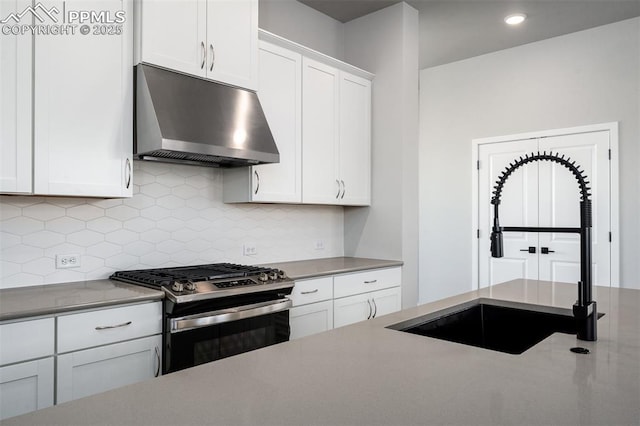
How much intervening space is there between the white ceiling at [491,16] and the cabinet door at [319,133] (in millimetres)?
745

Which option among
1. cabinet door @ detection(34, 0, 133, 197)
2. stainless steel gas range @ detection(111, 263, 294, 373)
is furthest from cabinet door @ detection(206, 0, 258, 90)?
stainless steel gas range @ detection(111, 263, 294, 373)

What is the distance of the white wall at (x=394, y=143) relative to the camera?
381 centimetres

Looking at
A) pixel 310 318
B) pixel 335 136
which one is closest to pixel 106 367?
pixel 310 318

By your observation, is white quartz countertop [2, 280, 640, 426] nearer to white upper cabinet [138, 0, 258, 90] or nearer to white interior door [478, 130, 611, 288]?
white upper cabinet [138, 0, 258, 90]

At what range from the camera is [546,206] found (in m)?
4.61

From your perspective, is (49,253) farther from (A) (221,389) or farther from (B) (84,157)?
(A) (221,389)

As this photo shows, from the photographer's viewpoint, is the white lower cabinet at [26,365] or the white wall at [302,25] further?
the white wall at [302,25]

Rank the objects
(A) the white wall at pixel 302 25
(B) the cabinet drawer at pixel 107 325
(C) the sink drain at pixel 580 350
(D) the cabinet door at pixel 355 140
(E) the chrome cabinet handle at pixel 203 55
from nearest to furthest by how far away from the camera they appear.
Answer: (C) the sink drain at pixel 580 350 < (B) the cabinet drawer at pixel 107 325 < (E) the chrome cabinet handle at pixel 203 55 < (A) the white wall at pixel 302 25 < (D) the cabinet door at pixel 355 140

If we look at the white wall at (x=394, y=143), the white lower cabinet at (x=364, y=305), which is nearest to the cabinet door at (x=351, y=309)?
the white lower cabinet at (x=364, y=305)

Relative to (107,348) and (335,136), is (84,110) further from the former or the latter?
(335,136)

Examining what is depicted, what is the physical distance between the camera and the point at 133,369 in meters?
2.12

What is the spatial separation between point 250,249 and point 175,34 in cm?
154

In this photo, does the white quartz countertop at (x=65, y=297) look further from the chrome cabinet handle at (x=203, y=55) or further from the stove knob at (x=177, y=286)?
the chrome cabinet handle at (x=203, y=55)

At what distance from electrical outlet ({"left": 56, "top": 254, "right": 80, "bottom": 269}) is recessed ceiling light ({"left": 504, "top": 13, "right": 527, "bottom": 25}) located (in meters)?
3.89
